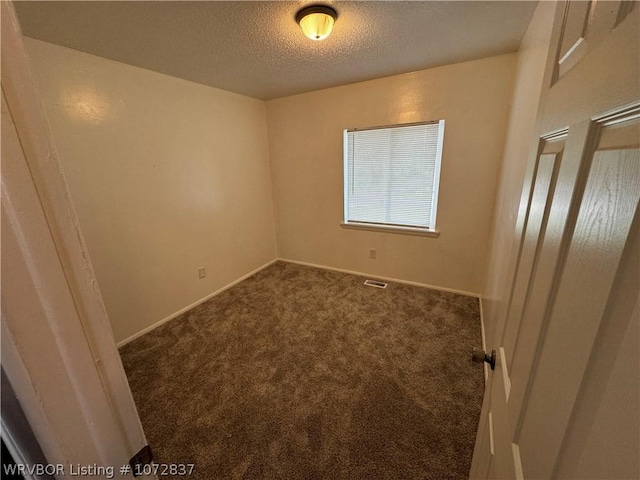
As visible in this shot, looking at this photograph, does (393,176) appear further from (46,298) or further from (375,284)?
(46,298)

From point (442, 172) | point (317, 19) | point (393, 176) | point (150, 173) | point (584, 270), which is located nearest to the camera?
point (584, 270)

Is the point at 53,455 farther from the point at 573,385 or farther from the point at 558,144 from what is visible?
the point at 558,144

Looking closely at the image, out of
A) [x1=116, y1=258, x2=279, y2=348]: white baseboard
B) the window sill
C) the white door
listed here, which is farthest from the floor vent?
the white door

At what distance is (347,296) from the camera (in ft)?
9.11

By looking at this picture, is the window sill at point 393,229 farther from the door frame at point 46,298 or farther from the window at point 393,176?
the door frame at point 46,298

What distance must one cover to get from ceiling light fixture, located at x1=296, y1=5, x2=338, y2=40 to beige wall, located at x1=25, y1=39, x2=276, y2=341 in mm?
1506

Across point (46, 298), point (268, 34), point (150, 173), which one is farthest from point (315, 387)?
point (268, 34)

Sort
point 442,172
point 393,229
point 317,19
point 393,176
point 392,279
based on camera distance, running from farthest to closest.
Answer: point 392,279 → point 393,229 → point 393,176 → point 442,172 → point 317,19

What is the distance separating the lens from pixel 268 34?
5.41 feet

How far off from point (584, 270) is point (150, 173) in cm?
272

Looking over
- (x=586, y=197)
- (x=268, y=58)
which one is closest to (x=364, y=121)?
(x=268, y=58)

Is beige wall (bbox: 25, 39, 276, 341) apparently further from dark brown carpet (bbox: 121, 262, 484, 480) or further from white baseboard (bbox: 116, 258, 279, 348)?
dark brown carpet (bbox: 121, 262, 484, 480)

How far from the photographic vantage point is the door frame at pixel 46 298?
0.35 meters

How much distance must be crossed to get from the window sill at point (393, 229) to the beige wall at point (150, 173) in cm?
141
